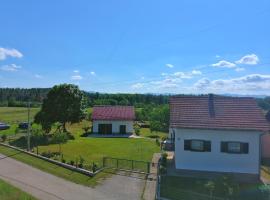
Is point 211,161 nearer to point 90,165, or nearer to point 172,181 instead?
point 172,181

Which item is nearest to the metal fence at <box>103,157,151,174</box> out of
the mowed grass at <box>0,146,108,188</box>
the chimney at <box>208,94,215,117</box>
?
the mowed grass at <box>0,146,108,188</box>

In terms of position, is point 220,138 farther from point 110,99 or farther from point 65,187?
point 110,99

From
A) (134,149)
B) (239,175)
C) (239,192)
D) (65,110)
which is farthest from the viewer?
(65,110)

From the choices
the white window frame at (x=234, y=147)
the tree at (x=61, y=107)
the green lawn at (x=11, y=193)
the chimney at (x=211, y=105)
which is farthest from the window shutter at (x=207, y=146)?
the tree at (x=61, y=107)

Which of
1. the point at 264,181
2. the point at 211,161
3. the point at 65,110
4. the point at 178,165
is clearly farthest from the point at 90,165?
the point at 65,110

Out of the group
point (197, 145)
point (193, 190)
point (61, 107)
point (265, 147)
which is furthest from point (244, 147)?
point (61, 107)

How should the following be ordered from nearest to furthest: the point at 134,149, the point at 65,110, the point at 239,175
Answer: the point at 239,175 < the point at 134,149 < the point at 65,110
